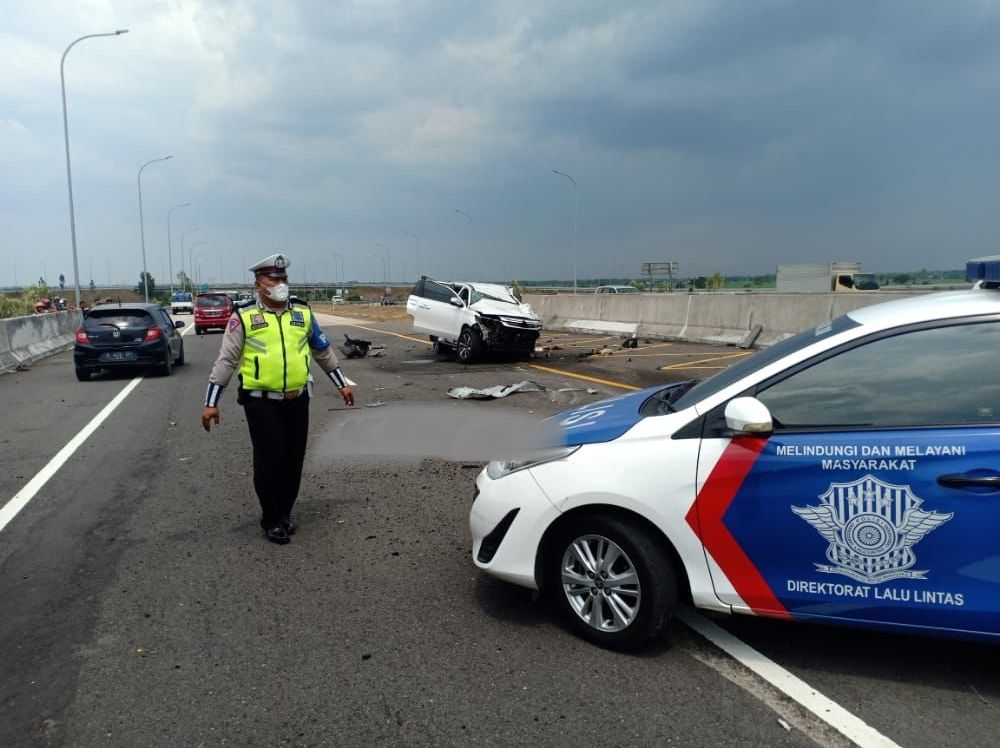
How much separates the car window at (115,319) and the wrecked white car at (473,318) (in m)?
6.14

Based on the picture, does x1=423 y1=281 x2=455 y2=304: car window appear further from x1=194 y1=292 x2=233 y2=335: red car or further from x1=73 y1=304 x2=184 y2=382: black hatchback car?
x1=194 y1=292 x2=233 y2=335: red car

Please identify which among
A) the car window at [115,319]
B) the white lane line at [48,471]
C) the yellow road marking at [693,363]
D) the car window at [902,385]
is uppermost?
the car window at [902,385]

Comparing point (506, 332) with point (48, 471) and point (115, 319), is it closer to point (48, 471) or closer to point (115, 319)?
point (115, 319)

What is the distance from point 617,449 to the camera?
357 centimetres

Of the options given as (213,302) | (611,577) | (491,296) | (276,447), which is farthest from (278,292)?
(213,302)

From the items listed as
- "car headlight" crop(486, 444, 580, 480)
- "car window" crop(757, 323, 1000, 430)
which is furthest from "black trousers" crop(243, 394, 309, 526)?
"car window" crop(757, 323, 1000, 430)

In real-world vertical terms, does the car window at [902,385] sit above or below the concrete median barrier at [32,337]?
above

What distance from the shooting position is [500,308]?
17062 millimetres

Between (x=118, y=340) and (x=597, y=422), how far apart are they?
1349 cm

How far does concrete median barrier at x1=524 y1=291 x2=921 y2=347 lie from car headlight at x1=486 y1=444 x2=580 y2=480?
1119 cm

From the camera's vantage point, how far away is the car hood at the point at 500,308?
16750mm

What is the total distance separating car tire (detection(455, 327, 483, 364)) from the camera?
16609 millimetres

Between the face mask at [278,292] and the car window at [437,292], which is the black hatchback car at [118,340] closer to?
the car window at [437,292]

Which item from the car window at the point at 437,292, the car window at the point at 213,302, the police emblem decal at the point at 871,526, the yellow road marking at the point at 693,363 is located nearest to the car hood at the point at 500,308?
the car window at the point at 437,292
